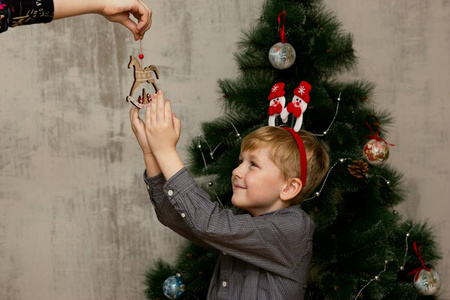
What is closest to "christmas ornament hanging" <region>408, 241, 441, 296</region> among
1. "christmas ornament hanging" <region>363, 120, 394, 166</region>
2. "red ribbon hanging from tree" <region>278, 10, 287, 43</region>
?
"christmas ornament hanging" <region>363, 120, 394, 166</region>

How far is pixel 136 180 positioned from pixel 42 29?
660 mm

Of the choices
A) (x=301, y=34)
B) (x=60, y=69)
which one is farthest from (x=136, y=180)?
(x=301, y=34)

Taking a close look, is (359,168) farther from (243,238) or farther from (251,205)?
(243,238)

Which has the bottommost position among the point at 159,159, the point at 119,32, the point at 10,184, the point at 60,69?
the point at 10,184

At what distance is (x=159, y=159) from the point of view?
1.23m

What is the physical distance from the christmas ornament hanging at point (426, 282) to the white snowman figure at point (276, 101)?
0.69m

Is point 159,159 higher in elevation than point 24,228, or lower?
higher

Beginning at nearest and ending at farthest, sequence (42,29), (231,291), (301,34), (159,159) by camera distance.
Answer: (159,159) → (231,291) → (301,34) → (42,29)

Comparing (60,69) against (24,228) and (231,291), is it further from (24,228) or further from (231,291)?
(231,291)

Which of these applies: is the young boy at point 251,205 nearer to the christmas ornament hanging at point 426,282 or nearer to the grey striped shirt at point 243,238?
the grey striped shirt at point 243,238

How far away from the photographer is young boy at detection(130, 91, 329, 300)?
48.1 inches

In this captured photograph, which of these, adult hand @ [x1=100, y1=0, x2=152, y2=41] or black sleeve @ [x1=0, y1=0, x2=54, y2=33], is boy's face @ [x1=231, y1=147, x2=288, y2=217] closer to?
Result: adult hand @ [x1=100, y1=0, x2=152, y2=41]

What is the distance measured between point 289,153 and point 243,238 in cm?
26

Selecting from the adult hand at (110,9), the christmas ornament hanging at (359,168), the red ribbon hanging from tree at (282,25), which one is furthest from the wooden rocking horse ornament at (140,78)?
the christmas ornament hanging at (359,168)
